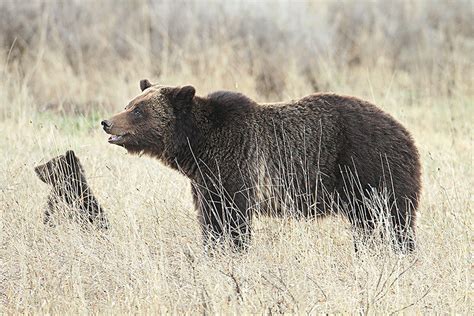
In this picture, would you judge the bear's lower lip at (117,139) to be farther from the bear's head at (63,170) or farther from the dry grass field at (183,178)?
the bear's head at (63,170)

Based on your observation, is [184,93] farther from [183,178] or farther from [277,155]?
[183,178]

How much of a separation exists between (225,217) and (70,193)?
1643mm

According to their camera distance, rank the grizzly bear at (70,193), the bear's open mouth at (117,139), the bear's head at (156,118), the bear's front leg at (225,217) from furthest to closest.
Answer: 1. the grizzly bear at (70,193)
2. the bear's head at (156,118)
3. the bear's open mouth at (117,139)
4. the bear's front leg at (225,217)

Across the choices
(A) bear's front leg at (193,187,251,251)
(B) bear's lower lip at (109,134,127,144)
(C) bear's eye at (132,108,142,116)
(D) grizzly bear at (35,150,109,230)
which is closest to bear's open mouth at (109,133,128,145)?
(B) bear's lower lip at (109,134,127,144)

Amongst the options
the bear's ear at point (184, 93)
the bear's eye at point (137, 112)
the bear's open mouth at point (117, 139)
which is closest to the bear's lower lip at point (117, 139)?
the bear's open mouth at point (117, 139)

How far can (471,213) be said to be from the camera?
7301 millimetres

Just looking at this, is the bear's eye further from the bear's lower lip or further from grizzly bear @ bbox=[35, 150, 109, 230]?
grizzly bear @ bbox=[35, 150, 109, 230]

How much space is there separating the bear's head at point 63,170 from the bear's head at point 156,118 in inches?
34.3

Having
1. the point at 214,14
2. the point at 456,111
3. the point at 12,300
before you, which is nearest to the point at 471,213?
the point at 12,300

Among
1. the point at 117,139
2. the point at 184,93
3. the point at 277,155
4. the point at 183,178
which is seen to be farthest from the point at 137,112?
the point at 183,178

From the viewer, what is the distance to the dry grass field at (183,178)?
18.8 feet

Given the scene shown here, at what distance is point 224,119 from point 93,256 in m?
1.64

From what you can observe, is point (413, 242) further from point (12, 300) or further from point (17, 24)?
point (17, 24)

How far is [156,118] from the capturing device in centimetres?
693
